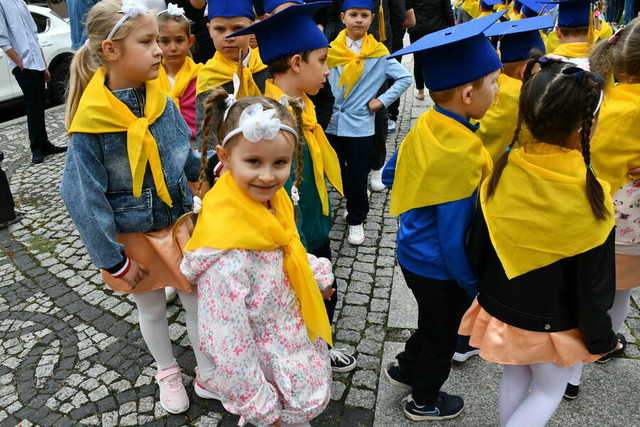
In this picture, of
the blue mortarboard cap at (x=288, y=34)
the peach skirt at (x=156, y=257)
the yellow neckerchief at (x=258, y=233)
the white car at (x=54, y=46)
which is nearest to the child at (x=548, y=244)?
the yellow neckerchief at (x=258, y=233)

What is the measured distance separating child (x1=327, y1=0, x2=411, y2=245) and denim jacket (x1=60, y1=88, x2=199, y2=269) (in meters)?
1.77

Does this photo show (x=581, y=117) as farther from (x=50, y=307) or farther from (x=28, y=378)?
(x=50, y=307)

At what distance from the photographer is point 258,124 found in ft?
5.42

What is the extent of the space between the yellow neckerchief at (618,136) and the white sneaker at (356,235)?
6.91 ft

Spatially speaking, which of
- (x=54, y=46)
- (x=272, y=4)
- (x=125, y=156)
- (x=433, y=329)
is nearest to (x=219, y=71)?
(x=272, y=4)

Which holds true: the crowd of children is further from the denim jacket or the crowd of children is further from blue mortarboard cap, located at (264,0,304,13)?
blue mortarboard cap, located at (264,0,304,13)

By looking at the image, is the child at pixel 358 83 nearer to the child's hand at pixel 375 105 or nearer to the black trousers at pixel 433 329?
the child's hand at pixel 375 105

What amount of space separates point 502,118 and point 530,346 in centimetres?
139

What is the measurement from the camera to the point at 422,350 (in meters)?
2.36

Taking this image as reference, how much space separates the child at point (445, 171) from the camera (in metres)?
1.94

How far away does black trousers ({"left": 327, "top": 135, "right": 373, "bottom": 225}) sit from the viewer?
400 centimetres

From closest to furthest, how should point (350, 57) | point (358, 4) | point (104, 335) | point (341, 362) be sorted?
1. point (341, 362)
2. point (104, 335)
3. point (358, 4)
4. point (350, 57)

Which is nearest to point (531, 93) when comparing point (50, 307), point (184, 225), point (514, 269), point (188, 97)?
point (514, 269)

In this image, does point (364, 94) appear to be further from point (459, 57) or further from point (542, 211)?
point (542, 211)
